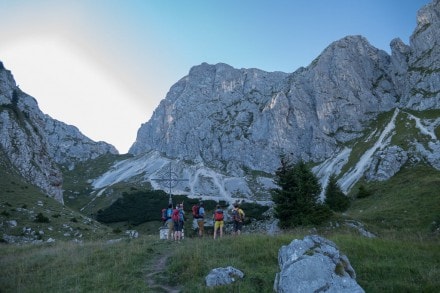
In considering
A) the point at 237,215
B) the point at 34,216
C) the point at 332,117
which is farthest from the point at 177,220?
the point at 332,117

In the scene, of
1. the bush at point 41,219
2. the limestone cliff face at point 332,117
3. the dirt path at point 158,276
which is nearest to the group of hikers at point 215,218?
the dirt path at point 158,276

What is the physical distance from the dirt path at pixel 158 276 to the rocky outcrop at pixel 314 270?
12.0 ft

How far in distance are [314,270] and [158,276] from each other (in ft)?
20.0

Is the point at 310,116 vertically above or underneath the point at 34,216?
above

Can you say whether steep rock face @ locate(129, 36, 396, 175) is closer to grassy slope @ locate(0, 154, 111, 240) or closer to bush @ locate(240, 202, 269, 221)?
bush @ locate(240, 202, 269, 221)

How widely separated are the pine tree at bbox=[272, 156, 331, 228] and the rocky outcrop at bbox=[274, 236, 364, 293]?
2008cm

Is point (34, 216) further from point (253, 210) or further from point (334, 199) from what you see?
point (253, 210)

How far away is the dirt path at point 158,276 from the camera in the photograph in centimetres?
1096

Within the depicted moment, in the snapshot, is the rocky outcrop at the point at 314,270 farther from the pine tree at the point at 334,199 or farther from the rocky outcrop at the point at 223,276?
the pine tree at the point at 334,199

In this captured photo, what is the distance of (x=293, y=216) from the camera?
30.5 metres

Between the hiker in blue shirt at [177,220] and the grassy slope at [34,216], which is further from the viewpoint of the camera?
the grassy slope at [34,216]

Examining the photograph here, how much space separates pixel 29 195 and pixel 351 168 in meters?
82.6

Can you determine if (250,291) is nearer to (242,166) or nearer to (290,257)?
(290,257)

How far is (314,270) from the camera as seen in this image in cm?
878
